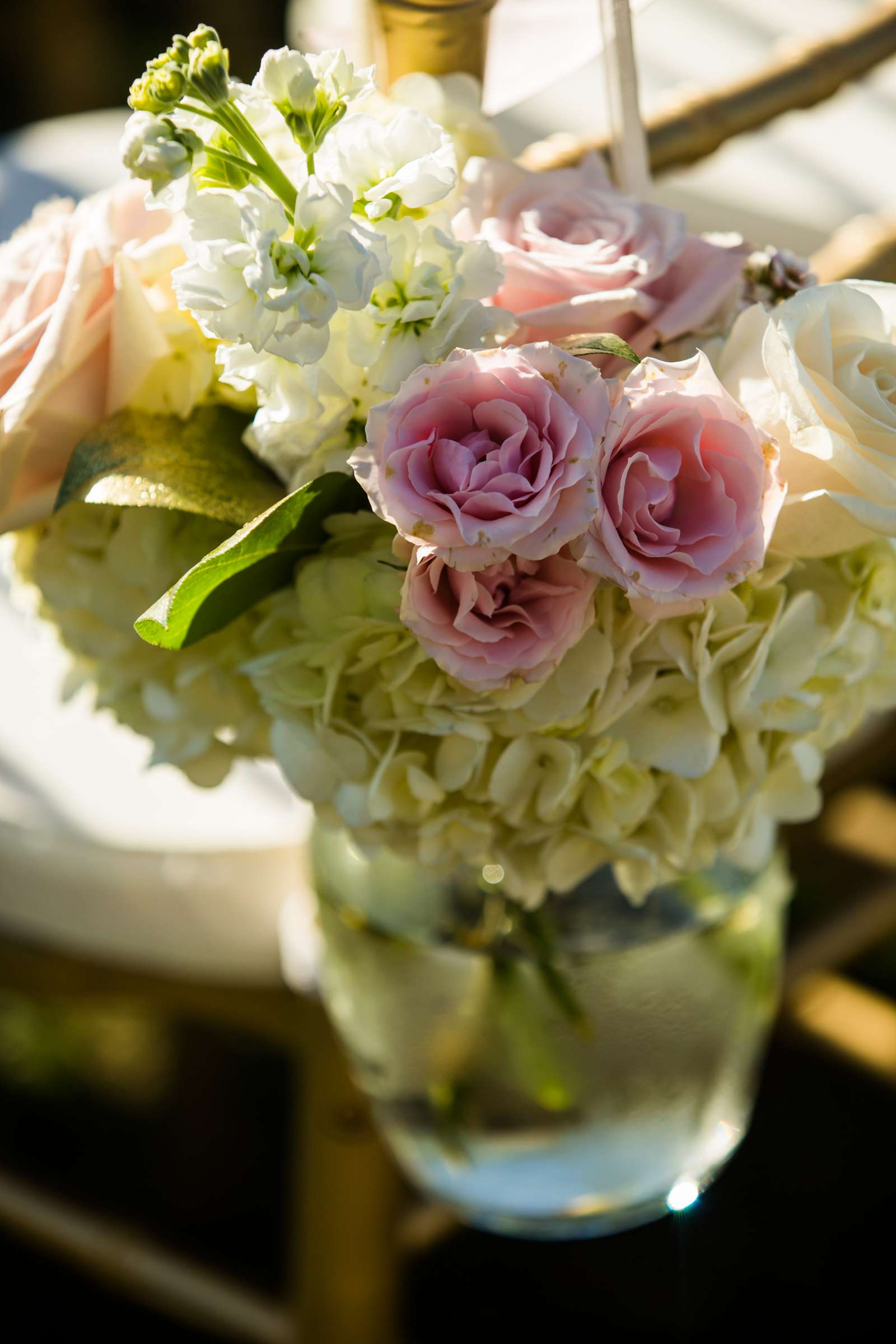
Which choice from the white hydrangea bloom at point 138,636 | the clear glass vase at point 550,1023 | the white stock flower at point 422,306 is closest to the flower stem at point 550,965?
the clear glass vase at point 550,1023

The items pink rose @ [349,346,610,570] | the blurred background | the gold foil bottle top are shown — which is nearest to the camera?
pink rose @ [349,346,610,570]

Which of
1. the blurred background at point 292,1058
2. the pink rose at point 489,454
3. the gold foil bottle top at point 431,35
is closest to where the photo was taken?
the pink rose at point 489,454

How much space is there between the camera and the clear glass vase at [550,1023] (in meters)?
0.47

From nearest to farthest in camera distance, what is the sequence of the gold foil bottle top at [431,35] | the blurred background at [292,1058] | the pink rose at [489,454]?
the pink rose at [489,454] → the gold foil bottle top at [431,35] → the blurred background at [292,1058]

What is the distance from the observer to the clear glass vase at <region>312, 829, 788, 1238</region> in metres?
0.47

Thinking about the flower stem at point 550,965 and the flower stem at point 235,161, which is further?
the flower stem at point 550,965

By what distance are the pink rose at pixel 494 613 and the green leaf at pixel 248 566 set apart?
0.13 ft

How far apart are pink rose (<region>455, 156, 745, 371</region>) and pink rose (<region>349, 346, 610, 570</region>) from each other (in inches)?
2.1

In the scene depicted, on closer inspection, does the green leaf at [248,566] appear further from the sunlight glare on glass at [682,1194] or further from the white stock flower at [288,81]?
the sunlight glare on glass at [682,1194]

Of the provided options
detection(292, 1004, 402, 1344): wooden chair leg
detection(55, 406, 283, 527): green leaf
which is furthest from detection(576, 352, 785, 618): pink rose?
detection(292, 1004, 402, 1344): wooden chair leg

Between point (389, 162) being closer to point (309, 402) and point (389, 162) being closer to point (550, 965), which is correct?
point (309, 402)

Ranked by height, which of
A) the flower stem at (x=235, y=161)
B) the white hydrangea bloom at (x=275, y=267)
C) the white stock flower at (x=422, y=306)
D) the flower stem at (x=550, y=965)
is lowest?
the flower stem at (x=550, y=965)

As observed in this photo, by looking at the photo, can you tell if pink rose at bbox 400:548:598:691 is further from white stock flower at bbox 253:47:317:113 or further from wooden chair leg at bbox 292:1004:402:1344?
wooden chair leg at bbox 292:1004:402:1344

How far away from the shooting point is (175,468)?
0.34 meters
